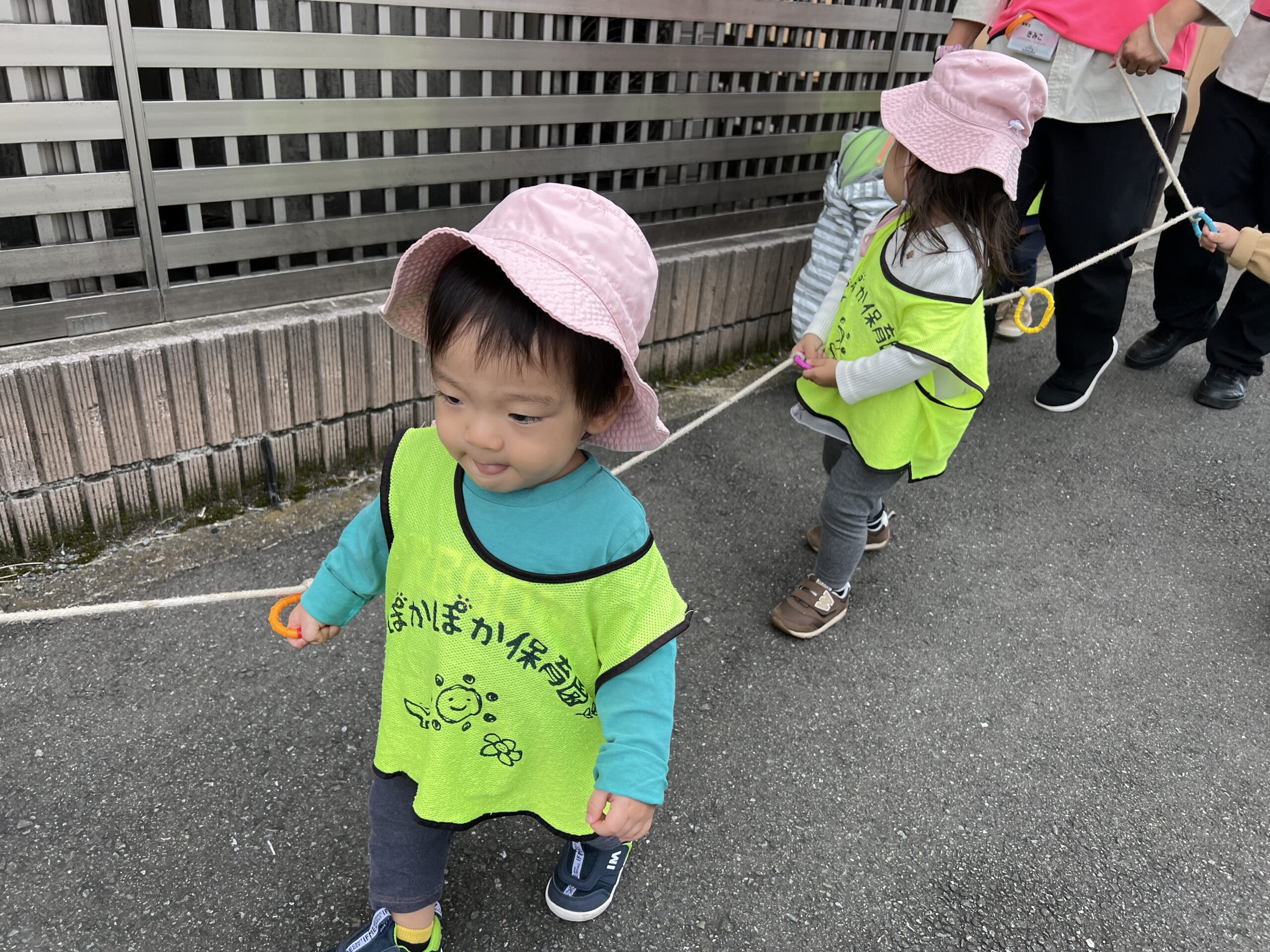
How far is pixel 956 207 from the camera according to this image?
2211mm

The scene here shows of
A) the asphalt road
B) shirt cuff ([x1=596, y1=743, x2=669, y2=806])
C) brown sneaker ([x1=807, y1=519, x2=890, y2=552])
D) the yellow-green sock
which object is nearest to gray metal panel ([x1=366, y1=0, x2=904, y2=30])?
the asphalt road

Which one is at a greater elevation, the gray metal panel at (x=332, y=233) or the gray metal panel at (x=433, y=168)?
the gray metal panel at (x=433, y=168)

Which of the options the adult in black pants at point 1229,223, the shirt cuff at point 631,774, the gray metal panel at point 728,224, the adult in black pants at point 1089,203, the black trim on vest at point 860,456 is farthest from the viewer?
the gray metal panel at point 728,224

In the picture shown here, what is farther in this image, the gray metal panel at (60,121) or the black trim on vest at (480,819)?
the gray metal panel at (60,121)

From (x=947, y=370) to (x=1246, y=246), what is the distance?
50.1 inches

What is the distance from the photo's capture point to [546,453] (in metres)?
1.25

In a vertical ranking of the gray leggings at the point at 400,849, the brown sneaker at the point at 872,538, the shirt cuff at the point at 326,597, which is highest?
the shirt cuff at the point at 326,597

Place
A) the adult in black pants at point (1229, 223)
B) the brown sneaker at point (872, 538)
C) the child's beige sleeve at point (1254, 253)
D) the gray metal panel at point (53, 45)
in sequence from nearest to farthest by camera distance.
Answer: the gray metal panel at point (53, 45) → the child's beige sleeve at point (1254, 253) → the brown sneaker at point (872, 538) → the adult in black pants at point (1229, 223)

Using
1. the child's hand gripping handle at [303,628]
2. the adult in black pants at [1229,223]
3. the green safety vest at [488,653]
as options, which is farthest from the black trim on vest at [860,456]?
the adult in black pants at [1229,223]

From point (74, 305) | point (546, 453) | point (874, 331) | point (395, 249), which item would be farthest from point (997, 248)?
point (74, 305)

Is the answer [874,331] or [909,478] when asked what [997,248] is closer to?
[874,331]

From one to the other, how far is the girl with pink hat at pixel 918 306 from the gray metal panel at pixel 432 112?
115 cm

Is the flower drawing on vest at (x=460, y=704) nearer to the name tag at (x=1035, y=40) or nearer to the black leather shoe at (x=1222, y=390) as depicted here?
the name tag at (x=1035, y=40)

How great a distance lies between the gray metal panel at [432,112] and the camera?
240 cm
